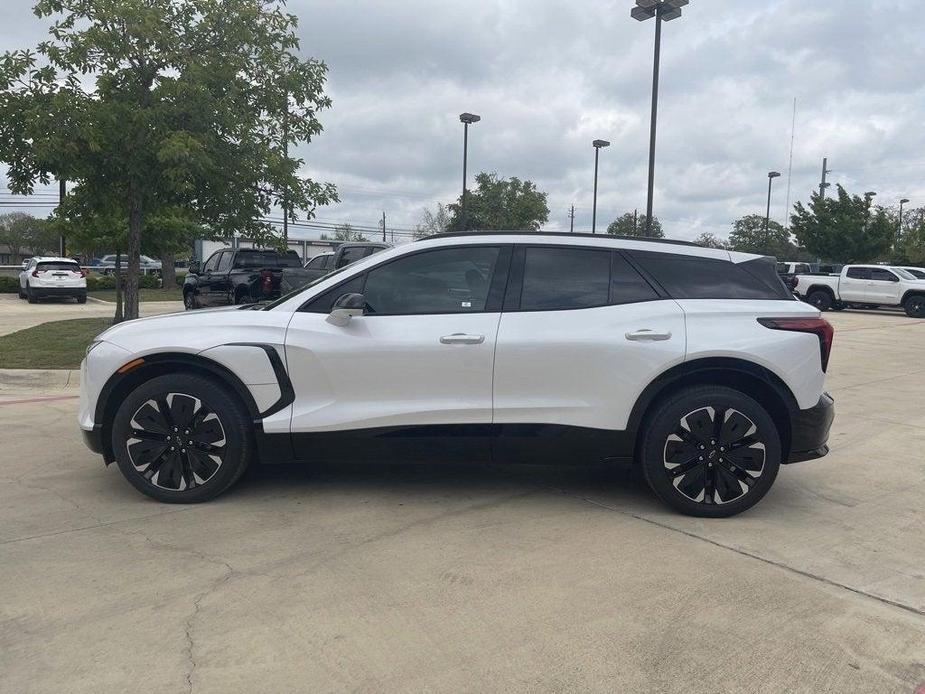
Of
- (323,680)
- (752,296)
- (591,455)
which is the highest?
(752,296)

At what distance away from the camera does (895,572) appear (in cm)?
365

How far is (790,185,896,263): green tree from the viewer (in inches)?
1556

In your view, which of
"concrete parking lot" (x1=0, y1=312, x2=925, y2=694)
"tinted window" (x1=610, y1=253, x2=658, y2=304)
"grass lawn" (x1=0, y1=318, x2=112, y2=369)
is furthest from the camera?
"grass lawn" (x1=0, y1=318, x2=112, y2=369)

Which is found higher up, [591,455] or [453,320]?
[453,320]

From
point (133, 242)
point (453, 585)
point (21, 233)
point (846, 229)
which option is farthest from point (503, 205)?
point (21, 233)

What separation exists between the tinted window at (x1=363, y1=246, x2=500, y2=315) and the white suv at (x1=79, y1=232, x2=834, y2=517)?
0.5 inches

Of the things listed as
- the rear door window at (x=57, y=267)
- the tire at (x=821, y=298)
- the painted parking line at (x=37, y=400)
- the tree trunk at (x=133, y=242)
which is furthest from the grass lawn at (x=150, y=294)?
the tire at (x=821, y=298)

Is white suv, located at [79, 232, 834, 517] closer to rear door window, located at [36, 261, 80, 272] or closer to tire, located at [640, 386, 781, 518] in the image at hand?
tire, located at [640, 386, 781, 518]

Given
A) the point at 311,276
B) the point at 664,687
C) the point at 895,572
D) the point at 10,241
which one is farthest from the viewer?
the point at 10,241

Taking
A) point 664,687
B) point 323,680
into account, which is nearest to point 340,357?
point 323,680

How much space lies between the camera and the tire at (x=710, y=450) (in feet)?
13.9

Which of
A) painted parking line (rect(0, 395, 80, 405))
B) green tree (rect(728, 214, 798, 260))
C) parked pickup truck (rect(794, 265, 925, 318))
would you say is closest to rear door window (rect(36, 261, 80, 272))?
painted parking line (rect(0, 395, 80, 405))

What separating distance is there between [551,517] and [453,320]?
4.29 ft

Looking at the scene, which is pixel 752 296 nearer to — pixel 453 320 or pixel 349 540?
pixel 453 320
